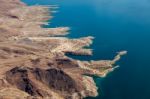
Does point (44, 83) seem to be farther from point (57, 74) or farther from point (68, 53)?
point (68, 53)

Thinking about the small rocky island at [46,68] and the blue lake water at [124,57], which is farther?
the blue lake water at [124,57]

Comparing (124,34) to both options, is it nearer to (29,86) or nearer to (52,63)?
(52,63)

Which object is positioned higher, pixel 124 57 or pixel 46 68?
pixel 46 68

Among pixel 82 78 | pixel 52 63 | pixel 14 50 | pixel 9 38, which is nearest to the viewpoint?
pixel 82 78

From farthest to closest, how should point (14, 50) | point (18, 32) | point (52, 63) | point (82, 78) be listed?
point (18, 32), point (14, 50), point (52, 63), point (82, 78)

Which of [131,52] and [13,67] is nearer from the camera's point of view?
[13,67]

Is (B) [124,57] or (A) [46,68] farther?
(B) [124,57]

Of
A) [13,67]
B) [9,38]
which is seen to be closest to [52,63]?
[13,67]

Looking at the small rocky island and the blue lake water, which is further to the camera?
the blue lake water
